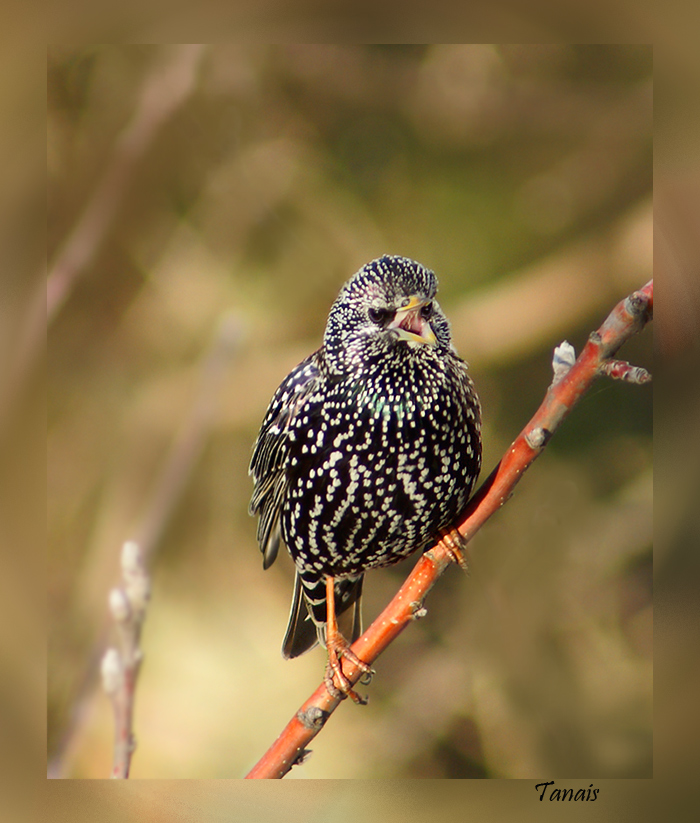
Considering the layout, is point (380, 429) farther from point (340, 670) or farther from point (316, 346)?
point (340, 670)

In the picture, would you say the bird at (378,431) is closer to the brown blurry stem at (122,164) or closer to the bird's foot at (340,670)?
the bird's foot at (340,670)

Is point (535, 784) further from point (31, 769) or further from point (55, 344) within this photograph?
point (55, 344)

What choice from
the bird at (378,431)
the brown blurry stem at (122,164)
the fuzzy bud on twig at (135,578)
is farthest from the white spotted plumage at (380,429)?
the brown blurry stem at (122,164)

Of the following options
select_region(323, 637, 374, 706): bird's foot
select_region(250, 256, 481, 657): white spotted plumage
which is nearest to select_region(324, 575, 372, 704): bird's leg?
select_region(323, 637, 374, 706): bird's foot

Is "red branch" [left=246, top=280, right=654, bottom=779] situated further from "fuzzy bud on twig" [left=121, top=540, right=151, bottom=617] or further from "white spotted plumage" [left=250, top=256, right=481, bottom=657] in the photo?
"fuzzy bud on twig" [left=121, top=540, right=151, bottom=617]

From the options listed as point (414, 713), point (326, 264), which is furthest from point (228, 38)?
point (414, 713)
